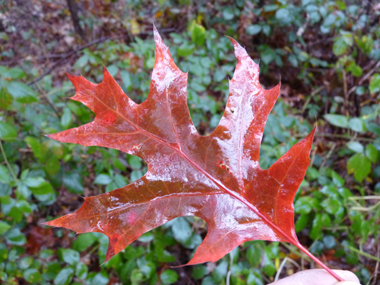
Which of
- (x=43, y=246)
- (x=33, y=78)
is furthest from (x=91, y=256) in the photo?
(x=33, y=78)

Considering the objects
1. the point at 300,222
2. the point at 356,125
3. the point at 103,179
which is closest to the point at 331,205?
the point at 300,222

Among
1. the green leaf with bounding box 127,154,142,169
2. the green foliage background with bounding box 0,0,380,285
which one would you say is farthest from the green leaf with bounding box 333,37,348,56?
the green leaf with bounding box 127,154,142,169

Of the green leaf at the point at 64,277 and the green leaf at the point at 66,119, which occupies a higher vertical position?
the green leaf at the point at 66,119

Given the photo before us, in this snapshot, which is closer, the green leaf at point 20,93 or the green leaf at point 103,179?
the green leaf at point 20,93

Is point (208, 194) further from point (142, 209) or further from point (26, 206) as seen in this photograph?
point (26, 206)

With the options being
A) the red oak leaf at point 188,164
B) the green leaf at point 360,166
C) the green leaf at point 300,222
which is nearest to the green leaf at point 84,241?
the red oak leaf at point 188,164

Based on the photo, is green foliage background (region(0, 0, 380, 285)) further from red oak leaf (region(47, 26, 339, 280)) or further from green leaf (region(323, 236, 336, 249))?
red oak leaf (region(47, 26, 339, 280))

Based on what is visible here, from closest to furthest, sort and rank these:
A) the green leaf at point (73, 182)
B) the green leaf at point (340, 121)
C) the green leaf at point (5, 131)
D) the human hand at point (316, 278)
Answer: the human hand at point (316, 278) < the green leaf at point (5, 131) < the green leaf at point (73, 182) < the green leaf at point (340, 121)

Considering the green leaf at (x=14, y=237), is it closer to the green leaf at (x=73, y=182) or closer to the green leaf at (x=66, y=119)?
the green leaf at (x=73, y=182)
